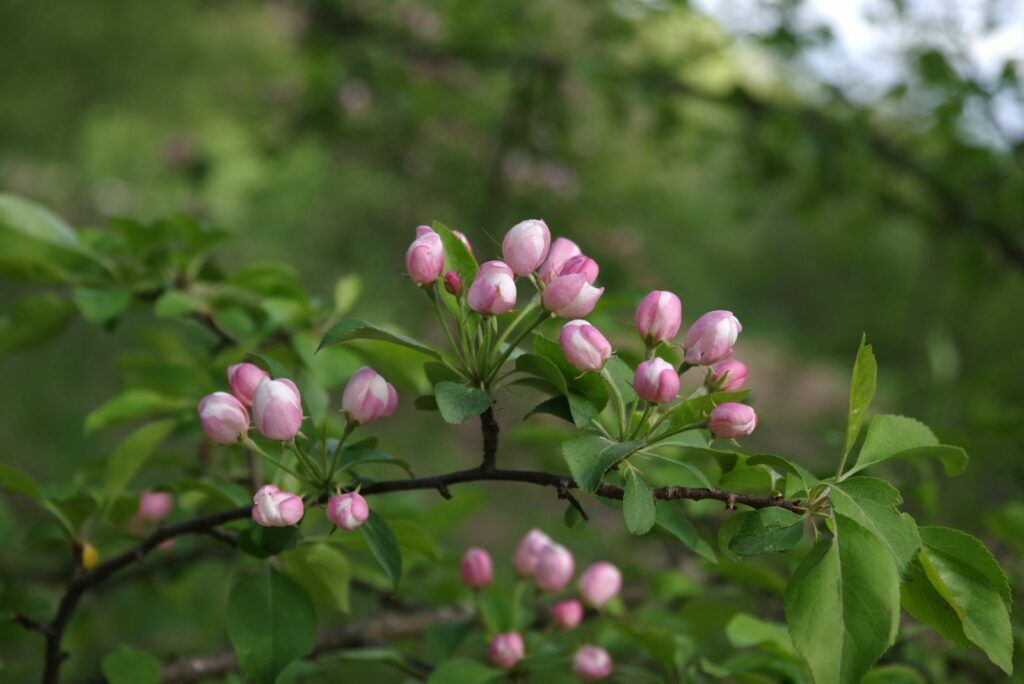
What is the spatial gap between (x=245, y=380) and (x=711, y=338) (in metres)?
0.26

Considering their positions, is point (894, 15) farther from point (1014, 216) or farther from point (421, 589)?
point (421, 589)

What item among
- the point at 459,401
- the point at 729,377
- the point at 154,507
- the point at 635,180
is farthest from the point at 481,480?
the point at 635,180

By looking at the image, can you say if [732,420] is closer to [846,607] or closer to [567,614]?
[846,607]

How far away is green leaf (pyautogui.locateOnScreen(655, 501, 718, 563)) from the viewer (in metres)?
0.53

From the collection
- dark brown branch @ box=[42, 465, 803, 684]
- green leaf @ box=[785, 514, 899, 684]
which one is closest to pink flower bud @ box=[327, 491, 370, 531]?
dark brown branch @ box=[42, 465, 803, 684]

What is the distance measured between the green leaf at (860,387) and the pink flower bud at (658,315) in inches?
3.8

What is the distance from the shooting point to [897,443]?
552 millimetres

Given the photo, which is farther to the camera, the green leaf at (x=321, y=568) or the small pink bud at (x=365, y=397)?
the green leaf at (x=321, y=568)

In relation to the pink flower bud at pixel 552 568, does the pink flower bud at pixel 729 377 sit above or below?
above

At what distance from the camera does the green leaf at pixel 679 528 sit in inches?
20.9

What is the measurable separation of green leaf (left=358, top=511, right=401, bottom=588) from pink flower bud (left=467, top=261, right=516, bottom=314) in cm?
14

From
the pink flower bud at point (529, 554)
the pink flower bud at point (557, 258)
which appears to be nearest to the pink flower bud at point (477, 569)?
the pink flower bud at point (529, 554)

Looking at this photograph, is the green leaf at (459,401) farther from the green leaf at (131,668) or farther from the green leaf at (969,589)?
the green leaf at (131,668)

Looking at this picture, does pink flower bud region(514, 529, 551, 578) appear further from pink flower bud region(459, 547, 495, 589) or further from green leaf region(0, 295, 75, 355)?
green leaf region(0, 295, 75, 355)
